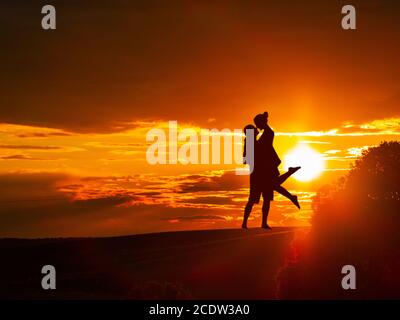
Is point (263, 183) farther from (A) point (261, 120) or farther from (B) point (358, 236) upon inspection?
(B) point (358, 236)

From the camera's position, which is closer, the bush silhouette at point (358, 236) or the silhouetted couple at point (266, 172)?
the silhouetted couple at point (266, 172)

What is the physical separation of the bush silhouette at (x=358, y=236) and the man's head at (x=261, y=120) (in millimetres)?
47696

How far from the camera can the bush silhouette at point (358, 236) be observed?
239 feet

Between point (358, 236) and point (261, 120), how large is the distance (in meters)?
50.0

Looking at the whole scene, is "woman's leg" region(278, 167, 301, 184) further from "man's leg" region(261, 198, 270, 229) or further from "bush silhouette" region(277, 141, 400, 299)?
"bush silhouette" region(277, 141, 400, 299)

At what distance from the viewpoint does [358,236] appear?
74812mm

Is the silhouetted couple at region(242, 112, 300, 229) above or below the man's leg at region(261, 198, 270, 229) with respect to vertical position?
above

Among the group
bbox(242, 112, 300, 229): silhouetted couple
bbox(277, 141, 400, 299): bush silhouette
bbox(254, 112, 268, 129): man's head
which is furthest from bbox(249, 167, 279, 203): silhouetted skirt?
bbox(277, 141, 400, 299): bush silhouette

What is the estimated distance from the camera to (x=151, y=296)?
57.3 metres

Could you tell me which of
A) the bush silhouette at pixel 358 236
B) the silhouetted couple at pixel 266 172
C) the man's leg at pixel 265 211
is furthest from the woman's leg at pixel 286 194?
the bush silhouette at pixel 358 236

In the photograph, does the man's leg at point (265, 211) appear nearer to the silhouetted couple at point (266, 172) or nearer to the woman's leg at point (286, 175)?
the silhouetted couple at point (266, 172)

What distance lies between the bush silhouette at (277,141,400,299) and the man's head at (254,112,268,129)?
47.7 metres

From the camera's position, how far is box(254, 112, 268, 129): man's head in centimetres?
2759
